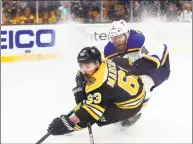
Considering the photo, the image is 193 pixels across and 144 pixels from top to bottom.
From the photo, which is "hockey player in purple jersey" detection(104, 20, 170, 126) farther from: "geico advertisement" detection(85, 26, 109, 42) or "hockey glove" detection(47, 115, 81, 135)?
"geico advertisement" detection(85, 26, 109, 42)

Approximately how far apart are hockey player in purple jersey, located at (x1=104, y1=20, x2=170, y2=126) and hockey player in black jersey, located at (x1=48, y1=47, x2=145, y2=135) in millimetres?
164

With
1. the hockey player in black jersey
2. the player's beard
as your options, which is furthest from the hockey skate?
the player's beard

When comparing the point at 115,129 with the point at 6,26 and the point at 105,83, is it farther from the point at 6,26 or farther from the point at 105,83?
the point at 6,26

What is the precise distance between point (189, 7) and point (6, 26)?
2.33 m

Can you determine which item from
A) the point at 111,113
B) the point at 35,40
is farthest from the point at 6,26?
the point at 111,113

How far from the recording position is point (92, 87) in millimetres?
1923

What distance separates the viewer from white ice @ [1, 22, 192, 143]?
2.39 m

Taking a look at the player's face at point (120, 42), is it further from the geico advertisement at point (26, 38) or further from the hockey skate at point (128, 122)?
the geico advertisement at point (26, 38)

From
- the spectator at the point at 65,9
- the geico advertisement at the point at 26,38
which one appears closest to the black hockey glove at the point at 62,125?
the geico advertisement at the point at 26,38

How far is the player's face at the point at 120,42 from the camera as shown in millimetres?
2284

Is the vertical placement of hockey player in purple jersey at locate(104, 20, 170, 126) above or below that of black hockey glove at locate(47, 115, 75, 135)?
above

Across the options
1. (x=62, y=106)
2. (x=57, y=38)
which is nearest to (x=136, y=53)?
(x=62, y=106)

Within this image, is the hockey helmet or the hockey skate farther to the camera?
the hockey skate

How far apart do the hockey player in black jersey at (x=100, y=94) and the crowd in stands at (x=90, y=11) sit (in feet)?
8.17
